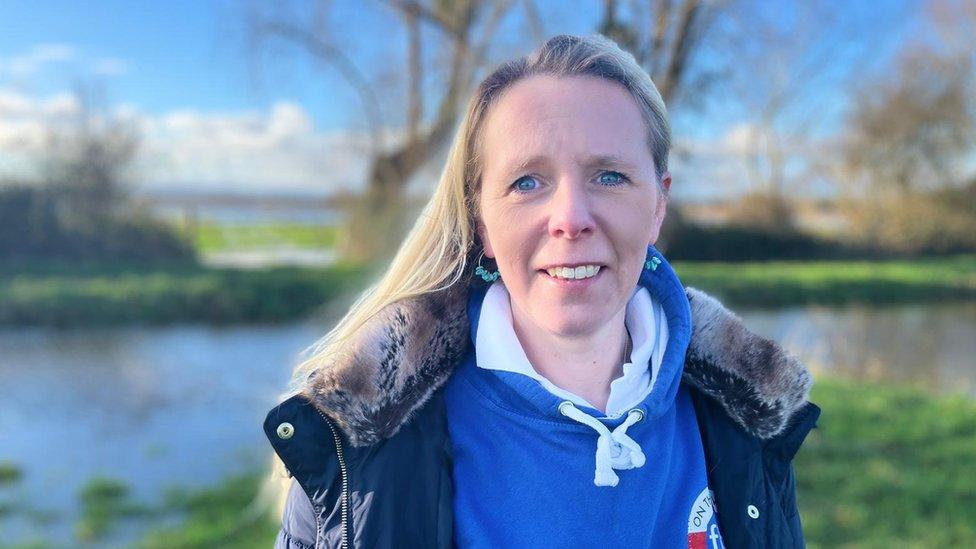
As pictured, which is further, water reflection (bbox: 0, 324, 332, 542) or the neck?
water reflection (bbox: 0, 324, 332, 542)

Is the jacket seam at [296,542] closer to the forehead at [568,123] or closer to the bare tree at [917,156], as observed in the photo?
the forehead at [568,123]

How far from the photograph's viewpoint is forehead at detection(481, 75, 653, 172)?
1430 millimetres

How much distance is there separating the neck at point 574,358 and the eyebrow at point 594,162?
12.0 inches

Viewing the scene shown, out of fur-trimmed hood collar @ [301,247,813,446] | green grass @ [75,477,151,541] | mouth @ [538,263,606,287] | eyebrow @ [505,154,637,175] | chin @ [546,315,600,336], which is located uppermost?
eyebrow @ [505,154,637,175]

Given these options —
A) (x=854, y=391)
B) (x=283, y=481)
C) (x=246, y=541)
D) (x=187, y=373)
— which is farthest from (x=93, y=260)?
(x=283, y=481)

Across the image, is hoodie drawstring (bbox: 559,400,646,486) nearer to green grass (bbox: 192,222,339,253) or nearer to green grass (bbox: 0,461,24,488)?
green grass (bbox: 0,461,24,488)

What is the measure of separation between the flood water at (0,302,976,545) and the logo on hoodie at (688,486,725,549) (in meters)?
2.08

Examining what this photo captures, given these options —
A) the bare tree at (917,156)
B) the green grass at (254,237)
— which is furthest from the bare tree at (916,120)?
the green grass at (254,237)

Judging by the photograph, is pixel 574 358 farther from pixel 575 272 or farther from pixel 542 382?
pixel 575 272

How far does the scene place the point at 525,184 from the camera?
148 cm

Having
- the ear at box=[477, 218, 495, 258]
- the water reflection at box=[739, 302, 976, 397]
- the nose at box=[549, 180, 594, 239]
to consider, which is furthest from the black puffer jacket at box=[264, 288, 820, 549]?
the water reflection at box=[739, 302, 976, 397]

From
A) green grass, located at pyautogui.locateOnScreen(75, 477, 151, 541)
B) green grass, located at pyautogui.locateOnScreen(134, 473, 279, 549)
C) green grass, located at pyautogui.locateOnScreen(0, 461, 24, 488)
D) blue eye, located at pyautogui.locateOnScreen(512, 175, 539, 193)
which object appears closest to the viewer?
blue eye, located at pyautogui.locateOnScreen(512, 175, 539, 193)

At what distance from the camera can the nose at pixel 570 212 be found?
140 cm

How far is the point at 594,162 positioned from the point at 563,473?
58cm
